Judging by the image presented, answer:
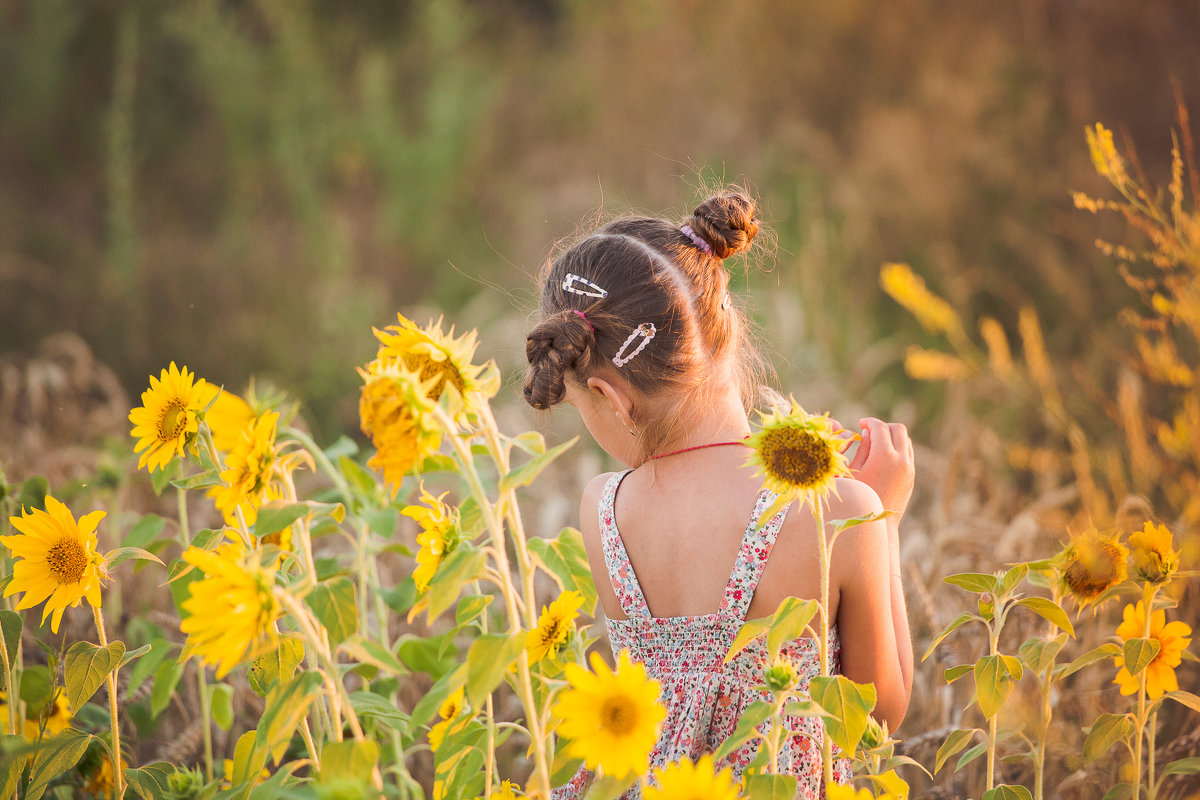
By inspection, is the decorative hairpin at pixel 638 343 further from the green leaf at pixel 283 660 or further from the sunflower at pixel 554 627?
the green leaf at pixel 283 660

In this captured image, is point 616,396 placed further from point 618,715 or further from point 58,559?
point 58,559

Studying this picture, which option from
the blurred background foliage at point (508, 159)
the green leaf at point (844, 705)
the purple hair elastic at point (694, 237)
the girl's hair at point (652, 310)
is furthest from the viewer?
the blurred background foliage at point (508, 159)

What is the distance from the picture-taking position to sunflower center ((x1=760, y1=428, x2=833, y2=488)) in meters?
0.82

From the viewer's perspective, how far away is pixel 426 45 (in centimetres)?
543

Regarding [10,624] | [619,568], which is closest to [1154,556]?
[619,568]

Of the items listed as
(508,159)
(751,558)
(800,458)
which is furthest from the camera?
(508,159)

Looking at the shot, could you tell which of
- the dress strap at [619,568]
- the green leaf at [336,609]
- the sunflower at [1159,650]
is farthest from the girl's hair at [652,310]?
the sunflower at [1159,650]

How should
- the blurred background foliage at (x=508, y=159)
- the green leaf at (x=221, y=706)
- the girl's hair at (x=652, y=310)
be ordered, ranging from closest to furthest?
the girl's hair at (x=652, y=310) → the green leaf at (x=221, y=706) → the blurred background foliage at (x=508, y=159)

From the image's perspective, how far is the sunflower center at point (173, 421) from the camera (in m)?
0.99

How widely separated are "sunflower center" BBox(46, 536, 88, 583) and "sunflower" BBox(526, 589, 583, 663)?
477mm

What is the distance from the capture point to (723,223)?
51.5 inches

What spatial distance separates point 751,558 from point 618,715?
0.50 metres

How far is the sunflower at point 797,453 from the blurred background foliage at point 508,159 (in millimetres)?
2103

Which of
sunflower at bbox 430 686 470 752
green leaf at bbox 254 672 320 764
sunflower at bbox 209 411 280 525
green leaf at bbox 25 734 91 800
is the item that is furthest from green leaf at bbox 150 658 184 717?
green leaf at bbox 254 672 320 764
